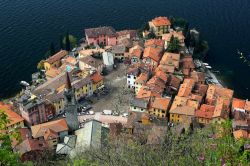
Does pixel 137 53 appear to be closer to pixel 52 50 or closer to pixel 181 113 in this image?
pixel 52 50

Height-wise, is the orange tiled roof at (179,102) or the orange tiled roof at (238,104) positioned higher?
the orange tiled roof at (179,102)

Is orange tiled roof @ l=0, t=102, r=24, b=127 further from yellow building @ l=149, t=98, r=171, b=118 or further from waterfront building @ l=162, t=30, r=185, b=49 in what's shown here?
waterfront building @ l=162, t=30, r=185, b=49

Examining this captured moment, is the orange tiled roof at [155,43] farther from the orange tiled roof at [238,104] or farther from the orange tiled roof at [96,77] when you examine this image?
the orange tiled roof at [238,104]

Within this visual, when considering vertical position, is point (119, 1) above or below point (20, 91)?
above

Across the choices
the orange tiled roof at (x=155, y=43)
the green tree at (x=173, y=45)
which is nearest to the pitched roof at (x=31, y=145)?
the orange tiled roof at (x=155, y=43)

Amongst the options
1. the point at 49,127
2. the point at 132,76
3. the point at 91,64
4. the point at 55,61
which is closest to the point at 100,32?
the point at 55,61

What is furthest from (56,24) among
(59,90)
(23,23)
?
(59,90)

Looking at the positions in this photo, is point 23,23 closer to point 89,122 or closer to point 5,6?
point 5,6
